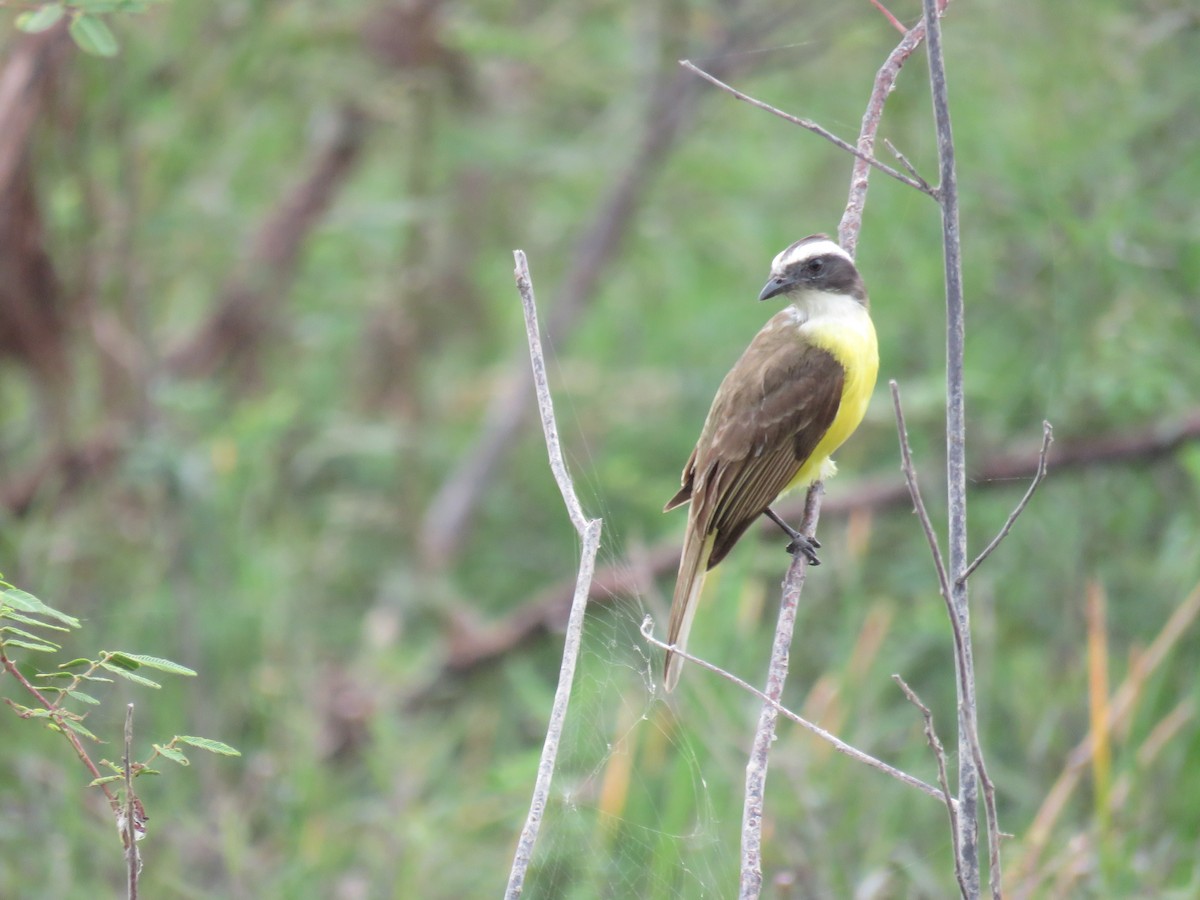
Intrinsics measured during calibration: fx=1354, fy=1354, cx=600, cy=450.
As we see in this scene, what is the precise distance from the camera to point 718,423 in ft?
9.70

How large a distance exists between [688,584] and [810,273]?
0.73 m

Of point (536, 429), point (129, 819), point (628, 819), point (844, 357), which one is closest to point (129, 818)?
point (129, 819)

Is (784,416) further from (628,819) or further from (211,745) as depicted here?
(211,745)

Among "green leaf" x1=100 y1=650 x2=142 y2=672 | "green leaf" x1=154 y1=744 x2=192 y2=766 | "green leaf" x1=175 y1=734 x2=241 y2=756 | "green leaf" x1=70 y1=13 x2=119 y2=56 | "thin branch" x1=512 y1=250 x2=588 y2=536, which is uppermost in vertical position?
"green leaf" x1=70 y1=13 x2=119 y2=56

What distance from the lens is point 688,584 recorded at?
110 inches

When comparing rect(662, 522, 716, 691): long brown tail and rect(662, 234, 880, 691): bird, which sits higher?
rect(662, 234, 880, 691): bird

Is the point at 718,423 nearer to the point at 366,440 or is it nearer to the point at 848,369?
the point at 848,369

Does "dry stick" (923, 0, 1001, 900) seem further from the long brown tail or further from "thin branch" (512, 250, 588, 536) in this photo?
the long brown tail

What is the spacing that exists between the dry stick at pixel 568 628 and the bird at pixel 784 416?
3.79ft

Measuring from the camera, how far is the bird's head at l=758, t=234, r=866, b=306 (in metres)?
2.86

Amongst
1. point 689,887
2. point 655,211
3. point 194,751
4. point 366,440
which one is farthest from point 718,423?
point 655,211

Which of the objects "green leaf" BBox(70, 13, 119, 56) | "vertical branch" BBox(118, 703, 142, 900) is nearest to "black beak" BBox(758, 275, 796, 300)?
"green leaf" BBox(70, 13, 119, 56)

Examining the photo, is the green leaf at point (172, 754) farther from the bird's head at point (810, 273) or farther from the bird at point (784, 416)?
the bird's head at point (810, 273)

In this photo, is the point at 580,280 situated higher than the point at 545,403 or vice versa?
the point at 545,403
